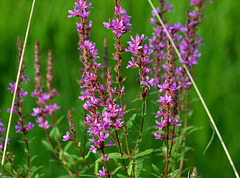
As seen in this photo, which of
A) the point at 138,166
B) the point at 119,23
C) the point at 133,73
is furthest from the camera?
the point at 133,73

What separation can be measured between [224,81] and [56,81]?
2.55 meters

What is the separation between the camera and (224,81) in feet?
16.5

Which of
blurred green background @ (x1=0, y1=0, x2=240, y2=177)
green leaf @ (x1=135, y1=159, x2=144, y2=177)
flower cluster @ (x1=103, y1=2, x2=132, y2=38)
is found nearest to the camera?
flower cluster @ (x1=103, y1=2, x2=132, y2=38)

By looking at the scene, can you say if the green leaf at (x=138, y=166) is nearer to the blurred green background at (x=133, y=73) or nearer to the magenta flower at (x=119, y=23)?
the magenta flower at (x=119, y=23)

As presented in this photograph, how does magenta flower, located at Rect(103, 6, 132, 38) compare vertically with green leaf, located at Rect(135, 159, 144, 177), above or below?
above

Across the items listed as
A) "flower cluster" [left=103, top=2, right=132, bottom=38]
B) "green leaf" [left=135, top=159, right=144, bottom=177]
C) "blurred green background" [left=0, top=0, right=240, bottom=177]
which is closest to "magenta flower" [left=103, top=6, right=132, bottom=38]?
"flower cluster" [left=103, top=2, right=132, bottom=38]

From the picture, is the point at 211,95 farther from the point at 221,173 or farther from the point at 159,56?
the point at 159,56

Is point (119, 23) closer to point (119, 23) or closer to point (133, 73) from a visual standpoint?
point (119, 23)

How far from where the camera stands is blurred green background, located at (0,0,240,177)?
423 centimetres

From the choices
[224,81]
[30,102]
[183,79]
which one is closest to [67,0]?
[30,102]

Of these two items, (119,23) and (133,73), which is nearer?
(119,23)

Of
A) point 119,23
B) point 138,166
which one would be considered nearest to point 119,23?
point 119,23

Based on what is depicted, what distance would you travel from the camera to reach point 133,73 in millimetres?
5082

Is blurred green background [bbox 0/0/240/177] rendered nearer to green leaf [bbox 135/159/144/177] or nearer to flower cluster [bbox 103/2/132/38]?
green leaf [bbox 135/159/144/177]
